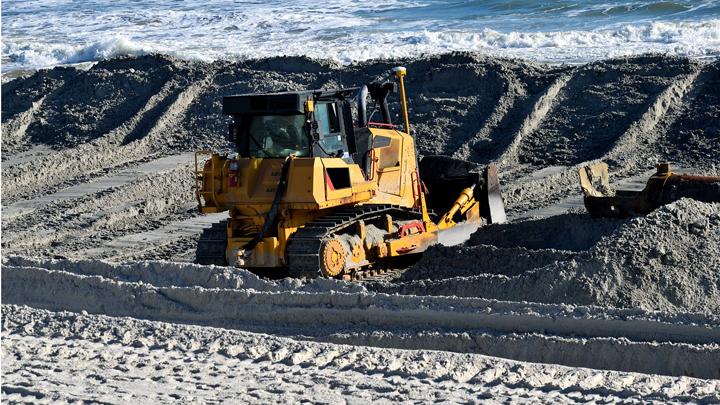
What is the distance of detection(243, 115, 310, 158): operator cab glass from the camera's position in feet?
34.7

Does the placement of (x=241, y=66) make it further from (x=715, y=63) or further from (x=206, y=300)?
(x=206, y=300)

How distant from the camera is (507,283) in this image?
982 centimetres

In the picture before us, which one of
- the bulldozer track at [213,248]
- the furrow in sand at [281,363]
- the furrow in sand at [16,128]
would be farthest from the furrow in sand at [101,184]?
the furrow in sand at [281,363]

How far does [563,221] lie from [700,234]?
2.02 m

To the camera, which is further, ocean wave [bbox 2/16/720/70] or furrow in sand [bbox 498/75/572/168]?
ocean wave [bbox 2/16/720/70]

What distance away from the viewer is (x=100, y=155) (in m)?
18.1

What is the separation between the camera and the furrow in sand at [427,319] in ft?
26.5

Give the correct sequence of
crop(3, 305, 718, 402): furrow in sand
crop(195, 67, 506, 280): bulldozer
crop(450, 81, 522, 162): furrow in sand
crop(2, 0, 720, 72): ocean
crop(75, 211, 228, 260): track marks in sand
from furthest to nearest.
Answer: crop(2, 0, 720, 72): ocean, crop(450, 81, 522, 162): furrow in sand, crop(75, 211, 228, 260): track marks in sand, crop(195, 67, 506, 280): bulldozer, crop(3, 305, 718, 402): furrow in sand

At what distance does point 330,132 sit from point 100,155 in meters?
8.16

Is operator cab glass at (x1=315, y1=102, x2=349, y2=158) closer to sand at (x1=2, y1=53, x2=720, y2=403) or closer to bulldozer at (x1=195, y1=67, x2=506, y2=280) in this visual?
bulldozer at (x1=195, y1=67, x2=506, y2=280)

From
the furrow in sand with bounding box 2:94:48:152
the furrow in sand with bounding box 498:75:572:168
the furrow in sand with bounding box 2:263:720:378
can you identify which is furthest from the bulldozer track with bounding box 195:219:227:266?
the furrow in sand with bounding box 2:94:48:152

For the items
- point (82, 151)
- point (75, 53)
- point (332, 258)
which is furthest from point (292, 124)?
point (75, 53)

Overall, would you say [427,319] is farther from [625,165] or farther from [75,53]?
[75,53]

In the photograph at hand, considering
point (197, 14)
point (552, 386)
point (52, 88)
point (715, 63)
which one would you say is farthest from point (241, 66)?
point (197, 14)
